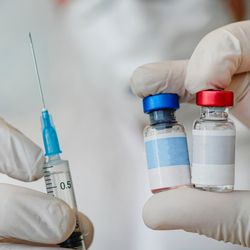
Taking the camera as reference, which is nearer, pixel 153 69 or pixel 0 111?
pixel 153 69

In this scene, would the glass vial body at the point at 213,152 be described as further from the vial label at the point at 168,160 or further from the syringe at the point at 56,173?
the syringe at the point at 56,173

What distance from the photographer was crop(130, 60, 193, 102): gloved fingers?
1.06 meters

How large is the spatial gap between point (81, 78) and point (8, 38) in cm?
18

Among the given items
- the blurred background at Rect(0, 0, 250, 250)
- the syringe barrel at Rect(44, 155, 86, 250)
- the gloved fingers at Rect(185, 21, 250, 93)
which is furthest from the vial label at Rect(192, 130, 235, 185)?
the blurred background at Rect(0, 0, 250, 250)

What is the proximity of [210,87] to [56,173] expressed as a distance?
0.29m

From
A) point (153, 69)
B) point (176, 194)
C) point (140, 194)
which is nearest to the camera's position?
point (176, 194)

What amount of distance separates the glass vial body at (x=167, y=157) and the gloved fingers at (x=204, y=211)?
0.02 metres

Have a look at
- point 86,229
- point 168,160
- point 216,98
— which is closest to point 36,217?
point 86,229

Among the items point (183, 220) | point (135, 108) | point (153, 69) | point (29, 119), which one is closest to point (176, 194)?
point (183, 220)

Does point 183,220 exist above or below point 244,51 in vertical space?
below

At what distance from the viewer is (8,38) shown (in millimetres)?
1279

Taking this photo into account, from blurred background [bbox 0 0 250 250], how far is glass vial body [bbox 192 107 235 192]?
32 cm

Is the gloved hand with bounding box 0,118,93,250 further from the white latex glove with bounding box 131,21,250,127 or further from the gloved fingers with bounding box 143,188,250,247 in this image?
the white latex glove with bounding box 131,21,250,127

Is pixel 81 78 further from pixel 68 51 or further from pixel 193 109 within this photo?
pixel 193 109
